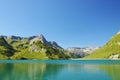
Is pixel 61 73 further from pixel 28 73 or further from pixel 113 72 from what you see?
pixel 113 72

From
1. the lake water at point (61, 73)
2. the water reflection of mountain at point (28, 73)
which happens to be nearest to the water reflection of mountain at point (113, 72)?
the lake water at point (61, 73)

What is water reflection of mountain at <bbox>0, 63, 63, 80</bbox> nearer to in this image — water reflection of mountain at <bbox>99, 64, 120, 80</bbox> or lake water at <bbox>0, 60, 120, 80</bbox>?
lake water at <bbox>0, 60, 120, 80</bbox>

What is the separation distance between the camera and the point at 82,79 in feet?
185

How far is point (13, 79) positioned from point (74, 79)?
16467 mm

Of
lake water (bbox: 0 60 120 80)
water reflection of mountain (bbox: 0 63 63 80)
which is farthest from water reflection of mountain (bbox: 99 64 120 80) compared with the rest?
water reflection of mountain (bbox: 0 63 63 80)

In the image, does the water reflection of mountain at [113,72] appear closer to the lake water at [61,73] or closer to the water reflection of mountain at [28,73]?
the lake water at [61,73]

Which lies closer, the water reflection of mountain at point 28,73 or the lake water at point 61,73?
the lake water at point 61,73

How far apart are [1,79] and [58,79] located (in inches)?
602

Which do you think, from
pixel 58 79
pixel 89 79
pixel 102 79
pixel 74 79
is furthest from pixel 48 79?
pixel 102 79

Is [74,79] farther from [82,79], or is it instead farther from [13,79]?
[13,79]

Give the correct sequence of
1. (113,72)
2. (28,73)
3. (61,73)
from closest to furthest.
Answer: (113,72)
(61,73)
(28,73)

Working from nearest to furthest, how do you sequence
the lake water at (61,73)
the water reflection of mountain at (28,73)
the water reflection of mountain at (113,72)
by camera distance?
the water reflection of mountain at (113,72), the lake water at (61,73), the water reflection of mountain at (28,73)

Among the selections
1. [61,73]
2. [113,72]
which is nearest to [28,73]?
[61,73]

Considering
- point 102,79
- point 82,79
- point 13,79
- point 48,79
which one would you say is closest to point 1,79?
point 13,79
